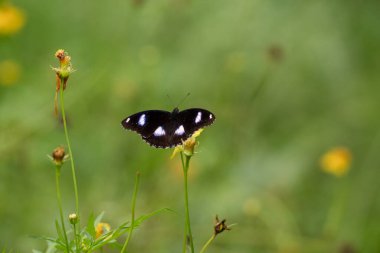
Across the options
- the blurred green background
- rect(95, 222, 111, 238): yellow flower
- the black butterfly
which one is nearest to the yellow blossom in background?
the blurred green background

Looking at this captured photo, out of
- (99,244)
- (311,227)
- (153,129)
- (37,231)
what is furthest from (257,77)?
(99,244)

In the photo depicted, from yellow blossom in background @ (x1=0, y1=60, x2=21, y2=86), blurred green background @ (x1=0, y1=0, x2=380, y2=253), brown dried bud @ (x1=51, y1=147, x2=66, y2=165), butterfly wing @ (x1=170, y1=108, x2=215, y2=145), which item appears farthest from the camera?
yellow blossom in background @ (x1=0, y1=60, x2=21, y2=86)

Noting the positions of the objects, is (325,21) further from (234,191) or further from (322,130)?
Answer: (234,191)

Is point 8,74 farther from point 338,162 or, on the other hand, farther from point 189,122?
point 189,122

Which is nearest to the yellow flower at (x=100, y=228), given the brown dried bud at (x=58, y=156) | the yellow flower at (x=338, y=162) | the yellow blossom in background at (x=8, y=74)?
the brown dried bud at (x=58, y=156)

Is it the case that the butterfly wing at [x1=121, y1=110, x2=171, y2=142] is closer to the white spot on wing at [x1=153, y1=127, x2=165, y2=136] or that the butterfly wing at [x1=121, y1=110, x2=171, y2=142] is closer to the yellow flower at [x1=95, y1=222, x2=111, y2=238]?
the white spot on wing at [x1=153, y1=127, x2=165, y2=136]

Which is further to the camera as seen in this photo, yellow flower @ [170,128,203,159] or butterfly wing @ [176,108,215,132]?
butterfly wing @ [176,108,215,132]
